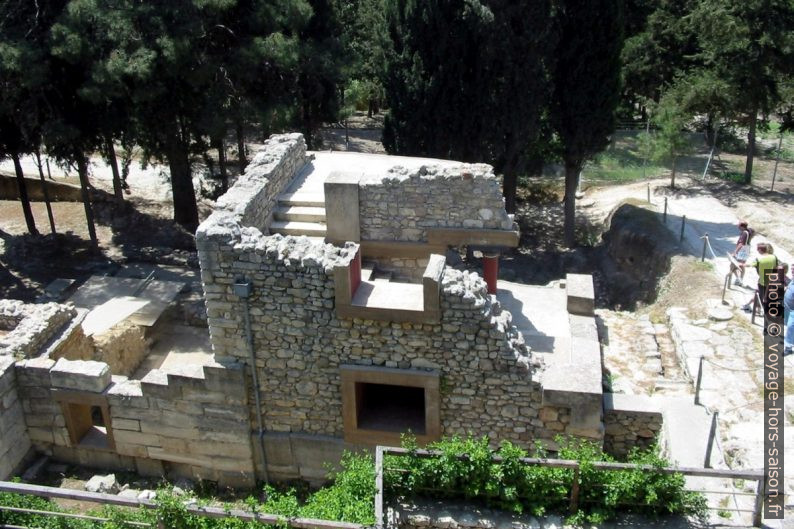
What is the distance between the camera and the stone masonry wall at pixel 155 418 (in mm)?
11695

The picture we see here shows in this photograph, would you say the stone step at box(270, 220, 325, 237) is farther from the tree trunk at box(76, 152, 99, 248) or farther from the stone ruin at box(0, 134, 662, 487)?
the tree trunk at box(76, 152, 99, 248)

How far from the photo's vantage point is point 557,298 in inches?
562

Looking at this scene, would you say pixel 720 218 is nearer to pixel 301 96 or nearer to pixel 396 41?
pixel 396 41

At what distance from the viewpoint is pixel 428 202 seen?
13.2m

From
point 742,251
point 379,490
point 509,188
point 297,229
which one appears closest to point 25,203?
point 297,229

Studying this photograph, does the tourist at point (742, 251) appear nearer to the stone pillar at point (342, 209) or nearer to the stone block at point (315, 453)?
the stone pillar at point (342, 209)

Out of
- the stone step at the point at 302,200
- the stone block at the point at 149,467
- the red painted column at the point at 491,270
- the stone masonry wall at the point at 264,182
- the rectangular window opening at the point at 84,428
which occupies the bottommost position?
the stone block at the point at 149,467

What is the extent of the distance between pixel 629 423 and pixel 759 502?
267cm

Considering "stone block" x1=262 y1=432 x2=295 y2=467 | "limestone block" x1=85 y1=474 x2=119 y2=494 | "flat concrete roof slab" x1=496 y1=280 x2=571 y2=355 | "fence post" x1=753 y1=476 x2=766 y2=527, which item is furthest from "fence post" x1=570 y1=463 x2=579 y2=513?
"limestone block" x1=85 y1=474 x2=119 y2=494

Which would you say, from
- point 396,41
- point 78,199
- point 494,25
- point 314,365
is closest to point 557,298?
point 314,365

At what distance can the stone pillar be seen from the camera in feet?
43.0

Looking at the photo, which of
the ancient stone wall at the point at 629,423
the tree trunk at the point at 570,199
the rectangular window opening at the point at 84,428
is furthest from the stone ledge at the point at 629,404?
the tree trunk at the point at 570,199

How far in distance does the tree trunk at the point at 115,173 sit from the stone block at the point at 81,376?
31.8 ft

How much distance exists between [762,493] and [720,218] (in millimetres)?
14267
